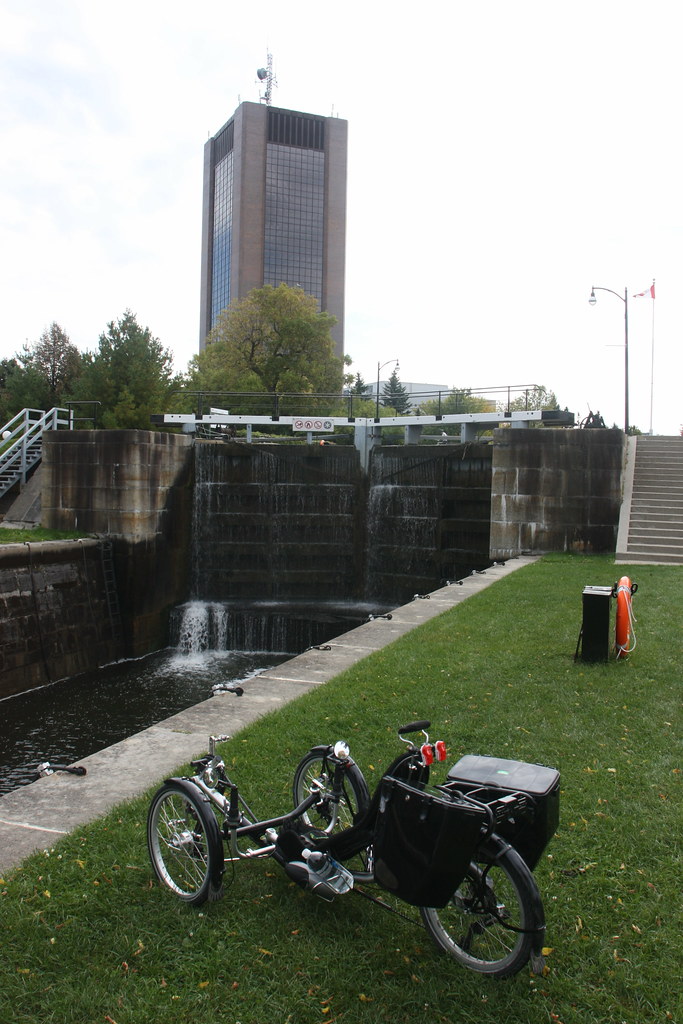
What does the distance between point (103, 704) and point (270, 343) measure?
34058 mm

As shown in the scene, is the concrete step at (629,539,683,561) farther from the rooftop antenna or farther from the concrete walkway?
the rooftop antenna

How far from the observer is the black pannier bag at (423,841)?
109 inches

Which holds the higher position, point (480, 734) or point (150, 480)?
point (150, 480)

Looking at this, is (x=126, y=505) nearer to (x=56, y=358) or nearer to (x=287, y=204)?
(x=56, y=358)

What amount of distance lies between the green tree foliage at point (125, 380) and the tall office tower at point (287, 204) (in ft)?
172

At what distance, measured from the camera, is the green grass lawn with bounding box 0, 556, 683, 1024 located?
2896mm

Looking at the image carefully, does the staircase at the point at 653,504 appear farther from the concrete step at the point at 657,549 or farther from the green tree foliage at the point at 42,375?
the green tree foliage at the point at 42,375

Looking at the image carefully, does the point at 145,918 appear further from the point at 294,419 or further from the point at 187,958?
the point at 294,419

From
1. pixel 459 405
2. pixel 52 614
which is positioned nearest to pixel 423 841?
pixel 52 614

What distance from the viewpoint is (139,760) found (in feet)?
17.6

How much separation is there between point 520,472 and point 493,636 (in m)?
9.43

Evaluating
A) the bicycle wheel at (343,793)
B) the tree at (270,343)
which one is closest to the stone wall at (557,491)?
the bicycle wheel at (343,793)

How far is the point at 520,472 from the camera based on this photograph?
17625 mm

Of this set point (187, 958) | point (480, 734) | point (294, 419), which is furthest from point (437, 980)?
point (294, 419)
